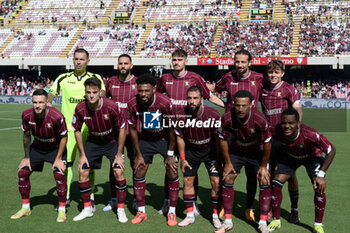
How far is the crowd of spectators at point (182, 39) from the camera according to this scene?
4144 centimetres

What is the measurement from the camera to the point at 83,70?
709cm

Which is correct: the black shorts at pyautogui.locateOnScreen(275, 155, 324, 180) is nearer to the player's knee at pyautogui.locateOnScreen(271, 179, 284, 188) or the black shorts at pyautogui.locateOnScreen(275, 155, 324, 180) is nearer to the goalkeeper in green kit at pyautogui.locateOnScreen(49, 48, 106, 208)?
the player's knee at pyautogui.locateOnScreen(271, 179, 284, 188)

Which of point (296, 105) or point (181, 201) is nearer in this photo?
point (296, 105)

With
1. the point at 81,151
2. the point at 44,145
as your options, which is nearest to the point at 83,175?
the point at 81,151

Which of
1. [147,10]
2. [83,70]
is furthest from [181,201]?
[147,10]

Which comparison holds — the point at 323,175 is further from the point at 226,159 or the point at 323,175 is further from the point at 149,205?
the point at 149,205

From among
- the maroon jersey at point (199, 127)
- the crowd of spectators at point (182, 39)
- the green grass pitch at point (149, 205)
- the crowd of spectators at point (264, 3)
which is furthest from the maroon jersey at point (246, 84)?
the crowd of spectators at point (264, 3)

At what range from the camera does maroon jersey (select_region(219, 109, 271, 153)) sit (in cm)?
561

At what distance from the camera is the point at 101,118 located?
621 centimetres

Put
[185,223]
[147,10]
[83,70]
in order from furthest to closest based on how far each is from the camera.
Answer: [147,10]
[83,70]
[185,223]

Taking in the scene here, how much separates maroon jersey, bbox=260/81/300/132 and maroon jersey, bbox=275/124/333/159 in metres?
0.69

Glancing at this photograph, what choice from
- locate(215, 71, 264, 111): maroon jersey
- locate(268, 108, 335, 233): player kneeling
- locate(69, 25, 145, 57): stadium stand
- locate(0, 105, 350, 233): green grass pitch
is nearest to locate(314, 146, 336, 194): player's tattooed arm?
Result: locate(268, 108, 335, 233): player kneeling

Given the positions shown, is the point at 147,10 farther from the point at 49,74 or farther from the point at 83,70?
the point at 83,70

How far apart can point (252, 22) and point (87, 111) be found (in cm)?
3949
